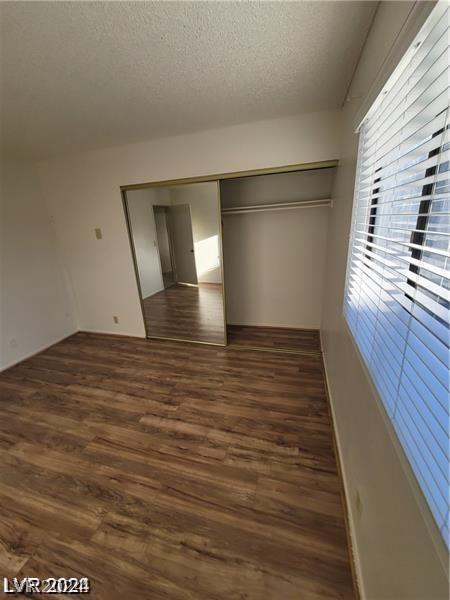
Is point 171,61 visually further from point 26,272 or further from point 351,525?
point 26,272

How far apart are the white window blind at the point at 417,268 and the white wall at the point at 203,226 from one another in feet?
8.44

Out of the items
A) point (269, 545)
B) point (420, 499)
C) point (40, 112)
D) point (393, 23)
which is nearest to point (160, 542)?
point (269, 545)

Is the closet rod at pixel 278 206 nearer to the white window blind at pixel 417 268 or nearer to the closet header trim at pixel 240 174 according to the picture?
the closet header trim at pixel 240 174

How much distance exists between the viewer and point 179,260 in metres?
4.43

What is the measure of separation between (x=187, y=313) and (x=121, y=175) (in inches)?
89.9

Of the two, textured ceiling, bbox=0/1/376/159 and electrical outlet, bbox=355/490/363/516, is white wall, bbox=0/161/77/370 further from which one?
electrical outlet, bbox=355/490/363/516

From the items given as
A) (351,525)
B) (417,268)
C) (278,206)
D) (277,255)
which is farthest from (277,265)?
(351,525)

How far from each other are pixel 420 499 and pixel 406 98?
1.20 meters

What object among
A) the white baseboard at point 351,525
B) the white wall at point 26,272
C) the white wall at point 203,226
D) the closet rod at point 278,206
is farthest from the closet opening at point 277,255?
the white wall at point 26,272

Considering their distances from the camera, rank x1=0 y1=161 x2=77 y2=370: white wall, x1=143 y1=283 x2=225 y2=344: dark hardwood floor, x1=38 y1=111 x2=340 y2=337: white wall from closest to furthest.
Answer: x1=38 y1=111 x2=340 y2=337: white wall < x1=0 y1=161 x2=77 y2=370: white wall < x1=143 y1=283 x2=225 y2=344: dark hardwood floor

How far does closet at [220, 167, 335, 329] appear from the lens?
2.87 m

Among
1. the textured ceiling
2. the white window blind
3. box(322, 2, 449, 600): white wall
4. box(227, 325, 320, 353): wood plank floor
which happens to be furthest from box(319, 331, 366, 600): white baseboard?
the textured ceiling

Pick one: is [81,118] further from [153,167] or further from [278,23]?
[278,23]

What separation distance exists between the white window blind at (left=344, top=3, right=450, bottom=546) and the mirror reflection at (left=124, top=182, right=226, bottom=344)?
241 centimetres
